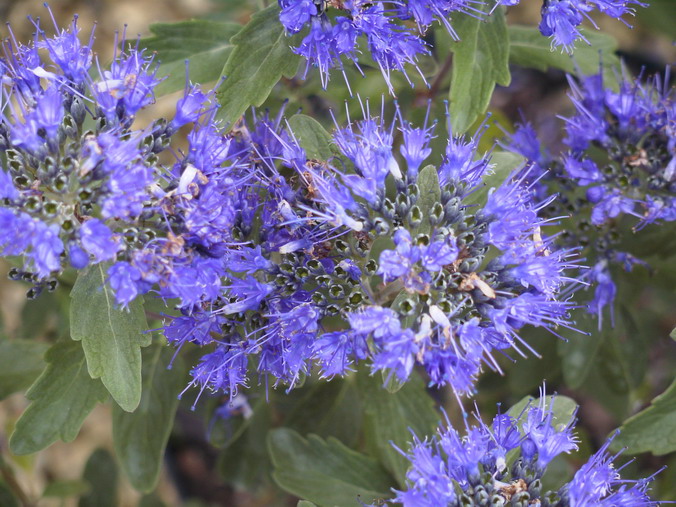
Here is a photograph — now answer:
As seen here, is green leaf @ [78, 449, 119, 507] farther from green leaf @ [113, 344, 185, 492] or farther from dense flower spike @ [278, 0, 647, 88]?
dense flower spike @ [278, 0, 647, 88]

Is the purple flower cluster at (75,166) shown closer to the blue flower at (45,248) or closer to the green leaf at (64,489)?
the blue flower at (45,248)

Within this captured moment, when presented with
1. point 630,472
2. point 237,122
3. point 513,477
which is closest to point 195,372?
point 237,122

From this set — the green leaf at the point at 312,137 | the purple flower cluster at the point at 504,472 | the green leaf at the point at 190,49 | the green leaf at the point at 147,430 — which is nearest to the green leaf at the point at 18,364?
the green leaf at the point at 147,430

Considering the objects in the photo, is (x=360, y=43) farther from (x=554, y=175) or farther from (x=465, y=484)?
(x=465, y=484)

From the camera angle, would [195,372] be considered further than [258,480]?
No

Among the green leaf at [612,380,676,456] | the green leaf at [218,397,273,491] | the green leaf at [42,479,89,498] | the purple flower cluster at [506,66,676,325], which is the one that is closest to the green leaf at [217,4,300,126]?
the purple flower cluster at [506,66,676,325]
